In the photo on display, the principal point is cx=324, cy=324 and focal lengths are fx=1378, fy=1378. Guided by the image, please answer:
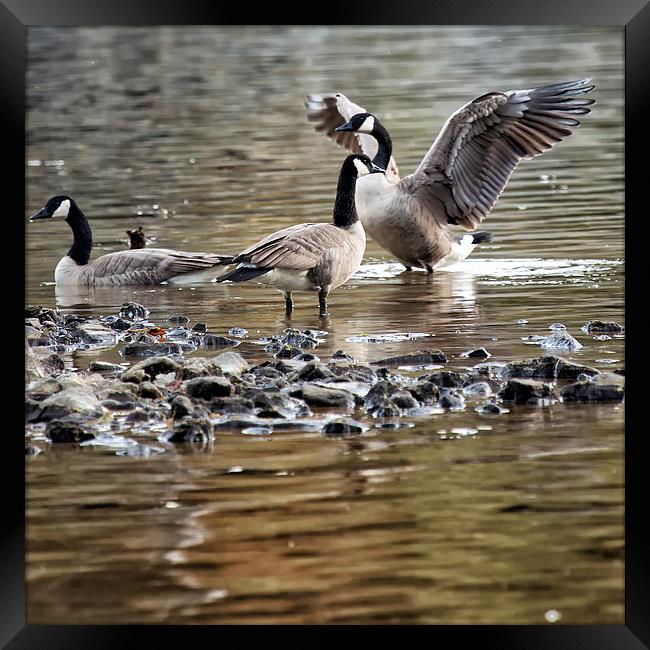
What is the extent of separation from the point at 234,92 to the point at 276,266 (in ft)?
27.3

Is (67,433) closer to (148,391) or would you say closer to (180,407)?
(180,407)

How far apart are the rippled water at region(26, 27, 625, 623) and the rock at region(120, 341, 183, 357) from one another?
18 centimetres

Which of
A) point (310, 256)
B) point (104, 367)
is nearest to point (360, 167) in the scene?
point (310, 256)

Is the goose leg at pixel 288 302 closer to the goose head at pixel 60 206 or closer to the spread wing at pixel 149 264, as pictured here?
the spread wing at pixel 149 264

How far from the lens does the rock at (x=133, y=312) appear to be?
957cm

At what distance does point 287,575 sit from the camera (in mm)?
4641

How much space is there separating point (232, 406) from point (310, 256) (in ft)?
9.18

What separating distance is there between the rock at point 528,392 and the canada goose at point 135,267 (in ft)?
14.4

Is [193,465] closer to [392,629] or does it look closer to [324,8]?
[392,629]

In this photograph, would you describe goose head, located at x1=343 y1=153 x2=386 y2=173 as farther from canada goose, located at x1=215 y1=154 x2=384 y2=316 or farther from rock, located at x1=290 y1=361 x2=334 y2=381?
rock, located at x1=290 y1=361 x2=334 y2=381

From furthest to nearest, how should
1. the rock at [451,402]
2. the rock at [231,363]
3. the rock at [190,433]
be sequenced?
the rock at [231,363], the rock at [451,402], the rock at [190,433]

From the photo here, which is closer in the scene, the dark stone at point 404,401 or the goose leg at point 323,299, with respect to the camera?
the dark stone at point 404,401

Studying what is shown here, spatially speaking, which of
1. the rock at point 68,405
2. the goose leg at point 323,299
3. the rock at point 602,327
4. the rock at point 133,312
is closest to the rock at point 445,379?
the rock at point 68,405

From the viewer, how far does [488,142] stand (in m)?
10.8
